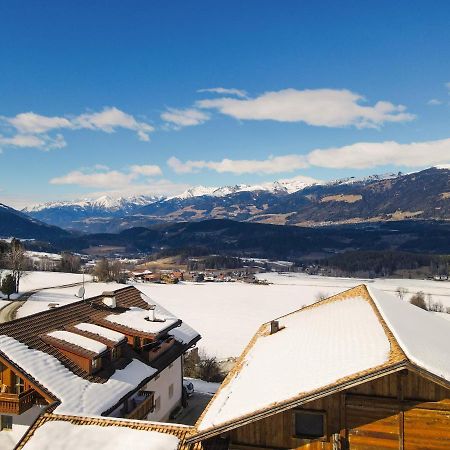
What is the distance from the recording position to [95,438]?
15.9 metres

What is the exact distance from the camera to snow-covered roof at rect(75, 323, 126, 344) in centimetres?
2692

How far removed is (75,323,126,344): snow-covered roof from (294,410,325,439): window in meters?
14.4

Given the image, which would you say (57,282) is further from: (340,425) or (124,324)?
(340,425)

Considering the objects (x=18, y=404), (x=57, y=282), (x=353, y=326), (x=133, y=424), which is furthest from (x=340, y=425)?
(x=57, y=282)

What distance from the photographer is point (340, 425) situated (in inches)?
574

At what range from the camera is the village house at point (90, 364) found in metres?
21.3

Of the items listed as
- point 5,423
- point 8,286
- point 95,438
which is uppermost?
point 95,438

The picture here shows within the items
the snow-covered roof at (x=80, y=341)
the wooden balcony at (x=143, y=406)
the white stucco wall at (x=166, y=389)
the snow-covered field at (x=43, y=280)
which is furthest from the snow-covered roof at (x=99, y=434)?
the snow-covered field at (x=43, y=280)

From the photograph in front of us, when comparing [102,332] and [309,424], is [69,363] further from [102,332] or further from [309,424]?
[309,424]

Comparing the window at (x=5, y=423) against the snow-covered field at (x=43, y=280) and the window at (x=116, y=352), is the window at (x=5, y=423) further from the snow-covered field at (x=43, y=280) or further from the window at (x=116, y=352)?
the snow-covered field at (x=43, y=280)

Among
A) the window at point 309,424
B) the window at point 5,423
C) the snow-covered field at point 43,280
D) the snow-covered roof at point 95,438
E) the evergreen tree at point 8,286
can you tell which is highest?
the window at point 309,424

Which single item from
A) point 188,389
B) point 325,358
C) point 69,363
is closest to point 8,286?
point 188,389

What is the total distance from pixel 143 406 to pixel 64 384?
5812 mm

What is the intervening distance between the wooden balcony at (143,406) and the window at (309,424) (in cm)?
1226
